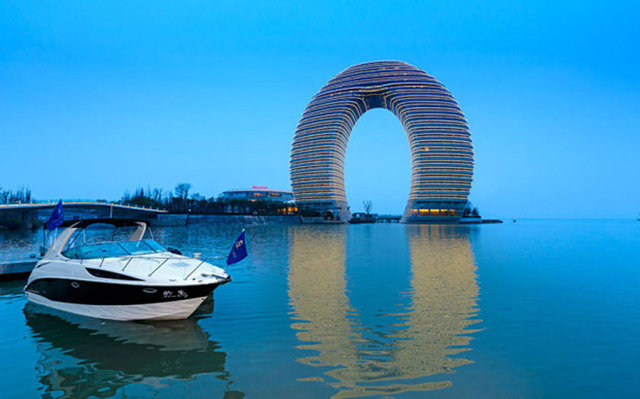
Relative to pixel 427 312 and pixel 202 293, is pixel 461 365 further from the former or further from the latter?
pixel 202 293

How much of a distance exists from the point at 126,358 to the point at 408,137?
16360cm

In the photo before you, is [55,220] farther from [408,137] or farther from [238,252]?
[408,137]

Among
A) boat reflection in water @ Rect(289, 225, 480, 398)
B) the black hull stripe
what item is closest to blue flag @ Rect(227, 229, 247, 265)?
the black hull stripe

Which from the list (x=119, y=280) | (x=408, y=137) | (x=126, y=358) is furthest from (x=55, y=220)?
(x=408, y=137)

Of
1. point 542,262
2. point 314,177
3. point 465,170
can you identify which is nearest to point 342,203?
point 314,177

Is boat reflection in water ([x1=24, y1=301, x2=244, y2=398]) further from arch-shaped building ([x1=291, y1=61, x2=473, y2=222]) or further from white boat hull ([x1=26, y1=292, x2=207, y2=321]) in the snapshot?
arch-shaped building ([x1=291, y1=61, x2=473, y2=222])

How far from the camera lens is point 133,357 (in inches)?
319

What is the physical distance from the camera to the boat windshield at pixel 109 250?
11117 millimetres

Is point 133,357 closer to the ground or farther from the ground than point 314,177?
closer to the ground

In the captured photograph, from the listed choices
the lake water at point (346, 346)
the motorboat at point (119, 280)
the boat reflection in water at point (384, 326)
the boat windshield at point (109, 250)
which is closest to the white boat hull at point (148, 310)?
the motorboat at point (119, 280)

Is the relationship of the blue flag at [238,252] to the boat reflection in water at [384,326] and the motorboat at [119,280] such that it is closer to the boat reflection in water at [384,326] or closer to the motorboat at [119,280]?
the motorboat at [119,280]

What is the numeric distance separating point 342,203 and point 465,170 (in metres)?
55.1

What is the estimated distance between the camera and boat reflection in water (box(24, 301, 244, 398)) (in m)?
6.74

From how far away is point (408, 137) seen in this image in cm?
16238
